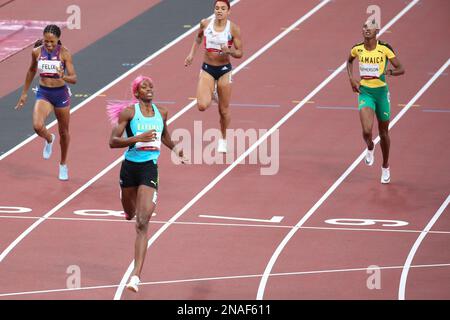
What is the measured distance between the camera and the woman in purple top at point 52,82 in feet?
54.1

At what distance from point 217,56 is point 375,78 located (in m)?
2.43

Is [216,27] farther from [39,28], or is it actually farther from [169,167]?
[39,28]

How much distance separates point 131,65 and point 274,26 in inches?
130

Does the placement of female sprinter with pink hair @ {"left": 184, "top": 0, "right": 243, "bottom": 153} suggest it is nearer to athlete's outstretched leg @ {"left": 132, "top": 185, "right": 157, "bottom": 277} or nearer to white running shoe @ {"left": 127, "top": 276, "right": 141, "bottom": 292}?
athlete's outstretched leg @ {"left": 132, "top": 185, "right": 157, "bottom": 277}

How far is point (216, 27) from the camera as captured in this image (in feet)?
58.9

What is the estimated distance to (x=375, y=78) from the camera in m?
17.0

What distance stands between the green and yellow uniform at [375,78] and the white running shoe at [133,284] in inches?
228

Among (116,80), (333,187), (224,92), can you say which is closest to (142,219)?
(333,187)

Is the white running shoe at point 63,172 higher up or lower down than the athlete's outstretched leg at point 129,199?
higher up

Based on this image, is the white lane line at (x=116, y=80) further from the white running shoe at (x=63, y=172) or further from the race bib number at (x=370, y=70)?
the race bib number at (x=370, y=70)

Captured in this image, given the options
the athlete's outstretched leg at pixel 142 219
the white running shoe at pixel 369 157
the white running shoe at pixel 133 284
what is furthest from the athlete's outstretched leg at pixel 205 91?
the white running shoe at pixel 133 284

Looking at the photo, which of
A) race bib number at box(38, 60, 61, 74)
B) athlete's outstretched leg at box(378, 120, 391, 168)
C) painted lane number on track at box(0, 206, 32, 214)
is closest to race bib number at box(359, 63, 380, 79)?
athlete's outstretched leg at box(378, 120, 391, 168)

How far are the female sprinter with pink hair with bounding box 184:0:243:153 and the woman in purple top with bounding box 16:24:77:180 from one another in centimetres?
202

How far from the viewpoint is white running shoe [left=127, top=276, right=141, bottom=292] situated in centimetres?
1220
